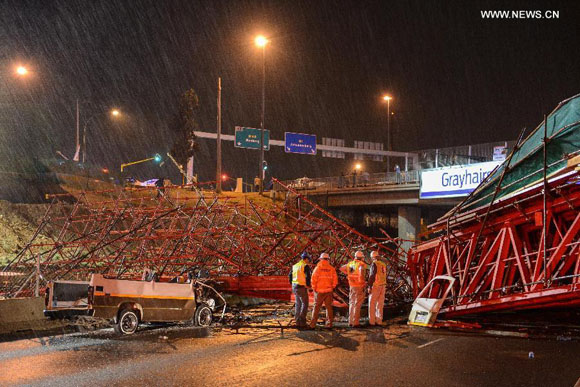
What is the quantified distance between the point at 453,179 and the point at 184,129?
1027 inches

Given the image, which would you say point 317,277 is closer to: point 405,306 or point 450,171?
point 405,306

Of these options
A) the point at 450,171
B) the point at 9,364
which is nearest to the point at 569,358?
the point at 9,364

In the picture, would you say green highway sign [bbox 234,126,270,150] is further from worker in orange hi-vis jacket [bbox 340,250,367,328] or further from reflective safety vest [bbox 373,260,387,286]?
worker in orange hi-vis jacket [bbox 340,250,367,328]

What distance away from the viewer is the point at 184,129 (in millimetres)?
47344

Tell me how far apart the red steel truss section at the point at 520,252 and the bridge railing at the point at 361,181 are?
2293cm

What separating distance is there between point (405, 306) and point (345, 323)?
3418 mm

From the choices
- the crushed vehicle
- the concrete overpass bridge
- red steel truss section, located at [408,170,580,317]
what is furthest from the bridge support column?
the crushed vehicle

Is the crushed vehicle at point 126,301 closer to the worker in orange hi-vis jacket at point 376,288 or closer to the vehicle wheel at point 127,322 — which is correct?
the vehicle wheel at point 127,322

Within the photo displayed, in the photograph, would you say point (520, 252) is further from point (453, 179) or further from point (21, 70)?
point (21, 70)

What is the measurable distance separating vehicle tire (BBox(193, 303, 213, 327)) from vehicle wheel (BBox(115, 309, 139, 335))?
1.63m

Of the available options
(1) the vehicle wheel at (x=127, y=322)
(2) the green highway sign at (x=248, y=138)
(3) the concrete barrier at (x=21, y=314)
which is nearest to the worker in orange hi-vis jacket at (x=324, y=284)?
(1) the vehicle wheel at (x=127, y=322)

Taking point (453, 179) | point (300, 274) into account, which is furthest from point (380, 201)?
point (300, 274)

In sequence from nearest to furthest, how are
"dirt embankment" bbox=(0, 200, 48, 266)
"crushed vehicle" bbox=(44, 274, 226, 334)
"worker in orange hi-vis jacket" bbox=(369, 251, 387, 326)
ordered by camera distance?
"crushed vehicle" bbox=(44, 274, 226, 334), "worker in orange hi-vis jacket" bbox=(369, 251, 387, 326), "dirt embankment" bbox=(0, 200, 48, 266)

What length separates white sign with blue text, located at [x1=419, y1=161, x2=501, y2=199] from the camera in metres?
29.7
